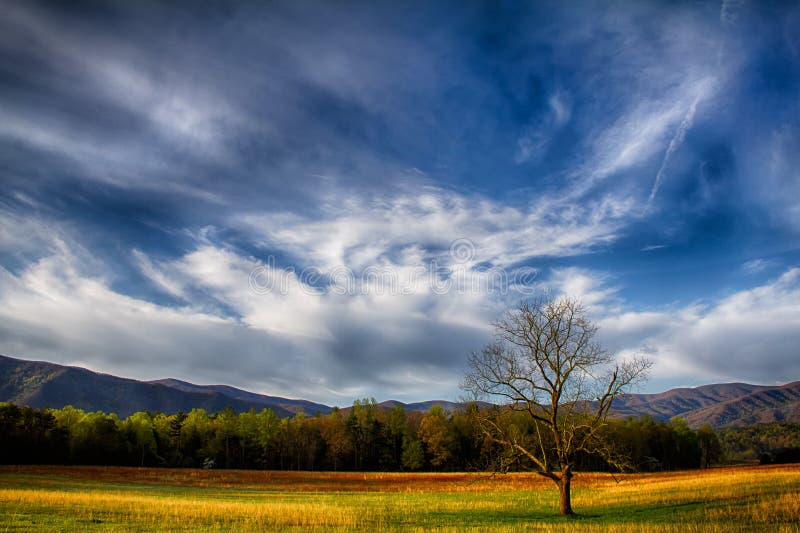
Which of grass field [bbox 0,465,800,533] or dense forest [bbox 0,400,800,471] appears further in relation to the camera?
dense forest [bbox 0,400,800,471]

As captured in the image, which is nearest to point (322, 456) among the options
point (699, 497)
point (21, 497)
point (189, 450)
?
point (189, 450)

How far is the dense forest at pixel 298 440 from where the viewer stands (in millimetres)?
91188

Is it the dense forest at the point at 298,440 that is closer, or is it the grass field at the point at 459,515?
the grass field at the point at 459,515

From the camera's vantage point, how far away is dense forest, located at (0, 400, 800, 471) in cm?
9119

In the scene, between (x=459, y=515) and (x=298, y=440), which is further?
(x=298, y=440)

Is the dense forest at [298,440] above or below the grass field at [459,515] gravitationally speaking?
below

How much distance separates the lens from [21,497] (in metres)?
28.4

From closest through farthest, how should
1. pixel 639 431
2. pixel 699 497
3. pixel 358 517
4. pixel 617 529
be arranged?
pixel 617 529, pixel 358 517, pixel 699 497, pixel 639 431

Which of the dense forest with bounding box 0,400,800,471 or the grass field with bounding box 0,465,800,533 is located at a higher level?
the grass field with bounding box 0,465,800,533

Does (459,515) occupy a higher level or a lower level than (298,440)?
higher

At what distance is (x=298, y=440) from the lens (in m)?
111

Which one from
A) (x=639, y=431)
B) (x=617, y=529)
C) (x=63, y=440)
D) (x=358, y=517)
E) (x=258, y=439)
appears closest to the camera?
(x=617, y=529)

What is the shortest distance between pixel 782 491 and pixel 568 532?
1553 cm

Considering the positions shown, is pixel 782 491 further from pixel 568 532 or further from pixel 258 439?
pixel 258 439
